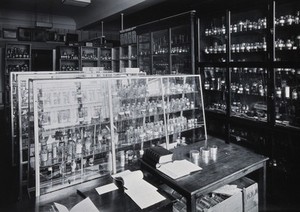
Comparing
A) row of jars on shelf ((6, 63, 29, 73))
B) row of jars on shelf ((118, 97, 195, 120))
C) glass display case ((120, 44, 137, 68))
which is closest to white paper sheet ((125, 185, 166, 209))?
row of jars on shelf ((118, 97, 195, 120))

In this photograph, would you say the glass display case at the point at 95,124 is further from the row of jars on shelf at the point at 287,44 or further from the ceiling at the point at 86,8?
the ceiling at the point at 86,8

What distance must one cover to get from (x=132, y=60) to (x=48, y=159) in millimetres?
4758

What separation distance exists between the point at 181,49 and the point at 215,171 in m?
3.33

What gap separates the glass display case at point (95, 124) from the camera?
2400mm

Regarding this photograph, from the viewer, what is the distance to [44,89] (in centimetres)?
257

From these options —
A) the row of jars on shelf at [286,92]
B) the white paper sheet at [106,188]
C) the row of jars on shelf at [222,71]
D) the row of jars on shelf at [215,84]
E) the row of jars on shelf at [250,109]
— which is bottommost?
the white paper sheet at [106,188]

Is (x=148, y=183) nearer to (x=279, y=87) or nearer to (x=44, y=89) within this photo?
(x=44, y=89)

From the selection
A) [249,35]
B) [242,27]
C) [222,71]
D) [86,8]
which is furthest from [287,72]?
Result: [86,8]

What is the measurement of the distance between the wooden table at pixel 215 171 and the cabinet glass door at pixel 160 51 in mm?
3048

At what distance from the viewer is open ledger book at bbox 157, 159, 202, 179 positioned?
205cm

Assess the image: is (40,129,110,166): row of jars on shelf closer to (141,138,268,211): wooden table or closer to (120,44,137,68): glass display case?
(141,138,268,211): wooden table

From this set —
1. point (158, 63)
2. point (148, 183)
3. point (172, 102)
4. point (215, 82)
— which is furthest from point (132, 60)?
→ point (148, 183)

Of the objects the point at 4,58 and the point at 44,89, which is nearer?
the point at 44,89

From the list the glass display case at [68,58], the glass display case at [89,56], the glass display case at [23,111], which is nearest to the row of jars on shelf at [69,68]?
the glass display case at [68,58]
